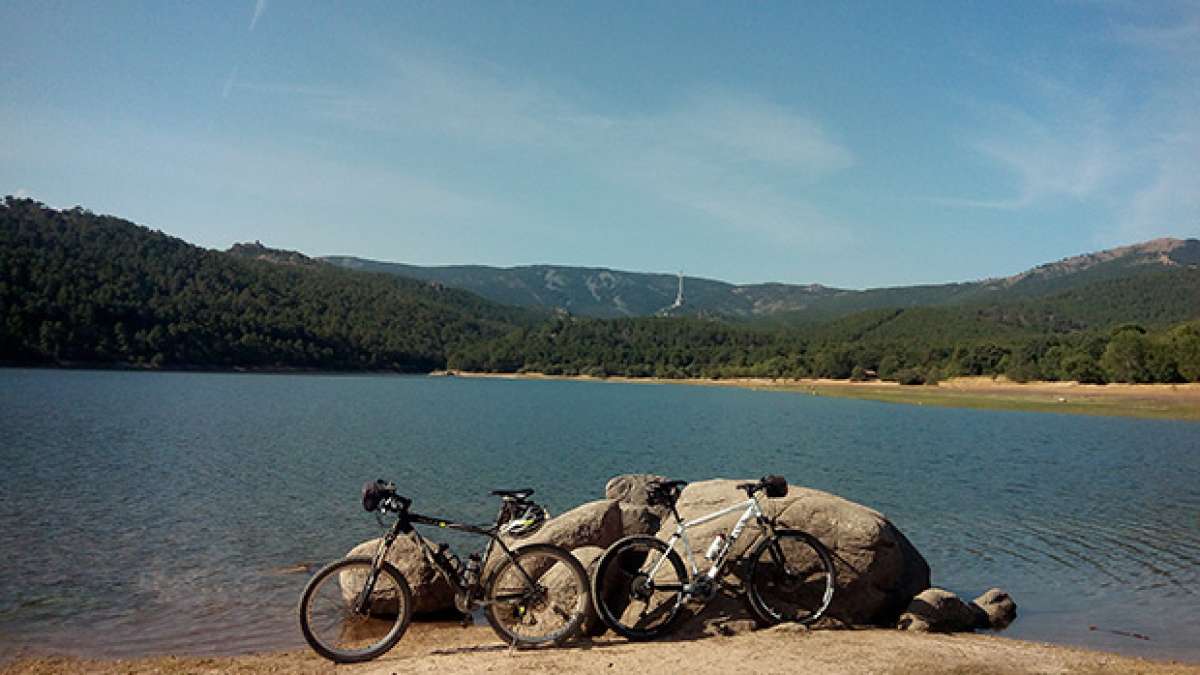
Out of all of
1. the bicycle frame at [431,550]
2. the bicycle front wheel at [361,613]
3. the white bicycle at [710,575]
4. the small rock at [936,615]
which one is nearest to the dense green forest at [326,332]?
the small rock at [936,615]

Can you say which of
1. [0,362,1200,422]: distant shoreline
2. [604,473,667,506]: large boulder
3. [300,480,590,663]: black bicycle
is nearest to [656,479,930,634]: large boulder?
[300,480,590,663]: black bicycle

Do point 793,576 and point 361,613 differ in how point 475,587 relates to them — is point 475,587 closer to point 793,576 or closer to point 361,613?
point 361,613

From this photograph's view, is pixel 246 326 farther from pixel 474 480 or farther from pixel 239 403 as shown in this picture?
pixel 474 480

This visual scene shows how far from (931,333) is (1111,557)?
178 meters

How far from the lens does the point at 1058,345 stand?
11894 cm

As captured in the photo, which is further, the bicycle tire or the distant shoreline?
the distant shoreline

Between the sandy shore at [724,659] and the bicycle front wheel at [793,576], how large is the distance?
0.46 metres

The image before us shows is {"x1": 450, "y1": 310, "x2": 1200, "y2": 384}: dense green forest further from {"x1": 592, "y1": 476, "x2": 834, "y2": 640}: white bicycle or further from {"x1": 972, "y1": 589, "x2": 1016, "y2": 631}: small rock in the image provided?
{"x1": 592, "y1": 476, "x2": 834, "y2": 640}: white bicycle

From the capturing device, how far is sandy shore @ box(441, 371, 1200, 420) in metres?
73.9

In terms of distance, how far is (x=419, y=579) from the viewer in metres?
11.0

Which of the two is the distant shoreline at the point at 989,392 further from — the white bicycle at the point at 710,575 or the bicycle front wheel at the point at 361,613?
the bicycle front wheel at the point at 361,613

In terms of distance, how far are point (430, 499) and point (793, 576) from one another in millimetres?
13506

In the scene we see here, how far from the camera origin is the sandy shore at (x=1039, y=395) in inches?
2908

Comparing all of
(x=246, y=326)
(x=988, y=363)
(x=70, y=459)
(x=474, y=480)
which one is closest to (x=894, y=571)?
(x=474, y=480)
